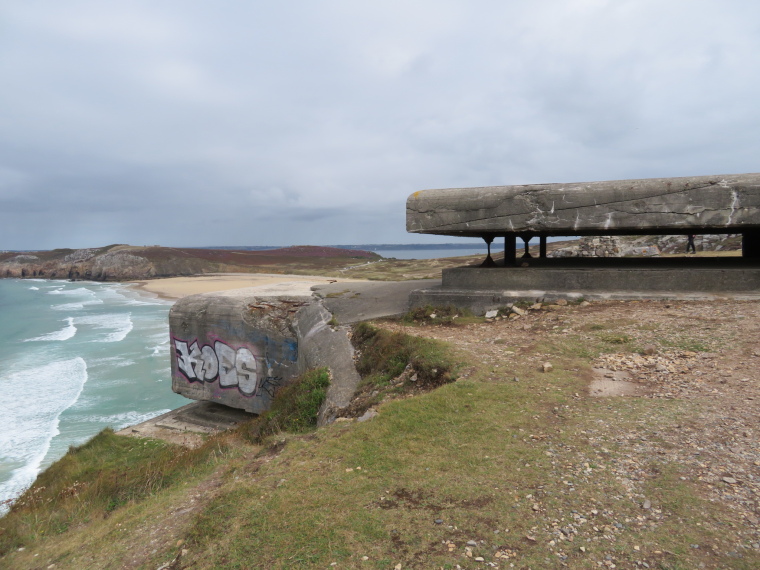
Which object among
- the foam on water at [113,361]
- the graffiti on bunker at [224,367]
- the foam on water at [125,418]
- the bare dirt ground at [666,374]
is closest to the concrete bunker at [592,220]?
the bare dirt ground at [666,374]

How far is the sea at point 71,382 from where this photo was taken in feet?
38.8

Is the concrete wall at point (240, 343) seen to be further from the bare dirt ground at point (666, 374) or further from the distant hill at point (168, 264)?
the distant hill at point (168, 264)

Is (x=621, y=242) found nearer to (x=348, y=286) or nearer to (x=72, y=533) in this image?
(x=348, y=286)

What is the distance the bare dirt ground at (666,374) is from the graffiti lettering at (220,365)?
454 cm

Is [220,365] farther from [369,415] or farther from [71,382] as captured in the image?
[71,382]

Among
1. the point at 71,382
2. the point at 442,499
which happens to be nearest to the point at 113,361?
the point at 71,382

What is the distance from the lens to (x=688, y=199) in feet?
22.9

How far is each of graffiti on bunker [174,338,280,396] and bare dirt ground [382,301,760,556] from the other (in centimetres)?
434

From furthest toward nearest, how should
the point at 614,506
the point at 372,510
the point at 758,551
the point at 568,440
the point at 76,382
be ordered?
1. the point at 76,382
2. the point at 568,440
3. the point at 372,510
4. the point at 614,506
5. the point at 758,551

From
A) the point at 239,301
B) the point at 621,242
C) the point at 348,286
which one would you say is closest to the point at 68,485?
the point at 239,301

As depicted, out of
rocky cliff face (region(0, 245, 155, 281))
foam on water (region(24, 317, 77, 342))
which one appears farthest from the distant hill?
foam on water (region(24, 317, 77, 342))

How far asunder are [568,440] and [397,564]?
70.4 inches

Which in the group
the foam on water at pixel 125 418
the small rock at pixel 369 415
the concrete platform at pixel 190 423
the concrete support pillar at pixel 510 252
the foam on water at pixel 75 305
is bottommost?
the foam on water at pixel 125 418

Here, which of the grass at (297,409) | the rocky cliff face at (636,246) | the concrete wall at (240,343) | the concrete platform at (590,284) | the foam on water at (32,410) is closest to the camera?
the grass at (297,409)
